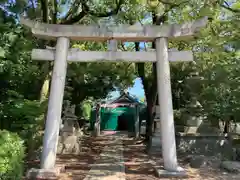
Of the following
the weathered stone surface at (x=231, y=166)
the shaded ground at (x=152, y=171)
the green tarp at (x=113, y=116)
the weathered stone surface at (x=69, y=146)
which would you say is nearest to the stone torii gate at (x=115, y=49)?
the shaded ground at (x=152, y=171)

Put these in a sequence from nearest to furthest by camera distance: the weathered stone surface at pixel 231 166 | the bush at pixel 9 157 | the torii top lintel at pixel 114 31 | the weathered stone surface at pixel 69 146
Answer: the bush at pixel 9 157 < the torii top lintel at pixel 114 31 < the weathered stone surface at pixel 231 166 < the weathered stone surface at pixel 69 146

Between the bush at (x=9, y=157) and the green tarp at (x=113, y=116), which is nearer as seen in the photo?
the bush at (x=9, y=157)

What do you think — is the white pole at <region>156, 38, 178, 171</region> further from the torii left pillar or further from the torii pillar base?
the torii left pillar

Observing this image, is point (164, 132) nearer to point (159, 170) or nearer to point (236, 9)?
point (159, 170)

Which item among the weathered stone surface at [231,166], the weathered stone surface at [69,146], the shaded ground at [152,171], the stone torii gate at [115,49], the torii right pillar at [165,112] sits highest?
the stone torii gate at [115,49]

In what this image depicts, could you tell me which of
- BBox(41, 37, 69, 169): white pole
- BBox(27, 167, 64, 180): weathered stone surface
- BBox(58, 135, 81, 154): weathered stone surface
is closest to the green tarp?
BBox(58, 135, 81, 154): weathered stone surface

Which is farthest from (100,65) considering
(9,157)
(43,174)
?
(9,157)

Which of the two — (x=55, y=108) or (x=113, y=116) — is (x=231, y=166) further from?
(x=113, y=116)

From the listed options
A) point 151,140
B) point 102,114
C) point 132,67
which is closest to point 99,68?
point 132,67

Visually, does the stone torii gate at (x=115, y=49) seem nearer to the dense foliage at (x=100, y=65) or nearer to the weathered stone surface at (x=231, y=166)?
the dense foliage at (x=100, y=65)

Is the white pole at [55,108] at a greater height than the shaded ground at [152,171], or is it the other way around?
the white pole at [55,108]

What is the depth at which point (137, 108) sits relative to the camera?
72.4 ft

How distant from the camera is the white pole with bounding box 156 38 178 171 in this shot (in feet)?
23.1

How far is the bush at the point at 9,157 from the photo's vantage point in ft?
15.2
